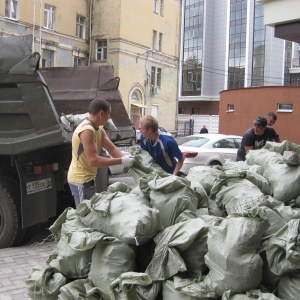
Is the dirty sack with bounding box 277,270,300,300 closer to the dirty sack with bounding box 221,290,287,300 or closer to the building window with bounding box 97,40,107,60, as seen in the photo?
the dirty sack with bounding box 221,290,287,300

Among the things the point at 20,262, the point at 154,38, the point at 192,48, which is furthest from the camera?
the point at 192,48

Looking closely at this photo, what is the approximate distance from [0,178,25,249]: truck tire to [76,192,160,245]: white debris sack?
2181mm

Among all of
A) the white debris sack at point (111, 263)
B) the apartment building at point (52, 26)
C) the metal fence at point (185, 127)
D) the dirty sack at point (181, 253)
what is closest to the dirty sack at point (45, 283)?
the white debris sack at point (111, 263)

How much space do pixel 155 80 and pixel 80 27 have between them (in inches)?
300

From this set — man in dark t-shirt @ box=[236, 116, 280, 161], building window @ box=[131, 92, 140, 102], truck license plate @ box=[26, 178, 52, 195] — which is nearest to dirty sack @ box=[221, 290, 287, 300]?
truck license plate @ box=[26, 178, 52, 195]

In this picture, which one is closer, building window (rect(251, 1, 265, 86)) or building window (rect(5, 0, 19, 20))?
building window (rect(5, 0, 19, 20))

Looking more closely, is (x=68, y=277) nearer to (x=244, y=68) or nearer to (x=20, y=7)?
(x=20, y=7)

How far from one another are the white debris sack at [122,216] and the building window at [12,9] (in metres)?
26.1

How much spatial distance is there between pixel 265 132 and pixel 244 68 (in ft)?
168

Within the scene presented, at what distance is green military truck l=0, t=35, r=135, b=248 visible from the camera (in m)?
5.04

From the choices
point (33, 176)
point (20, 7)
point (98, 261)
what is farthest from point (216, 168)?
point (20, 7)

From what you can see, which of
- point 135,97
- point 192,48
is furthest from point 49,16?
point 192,48

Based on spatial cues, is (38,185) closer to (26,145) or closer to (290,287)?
(26,145)

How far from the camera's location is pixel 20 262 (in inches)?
195
